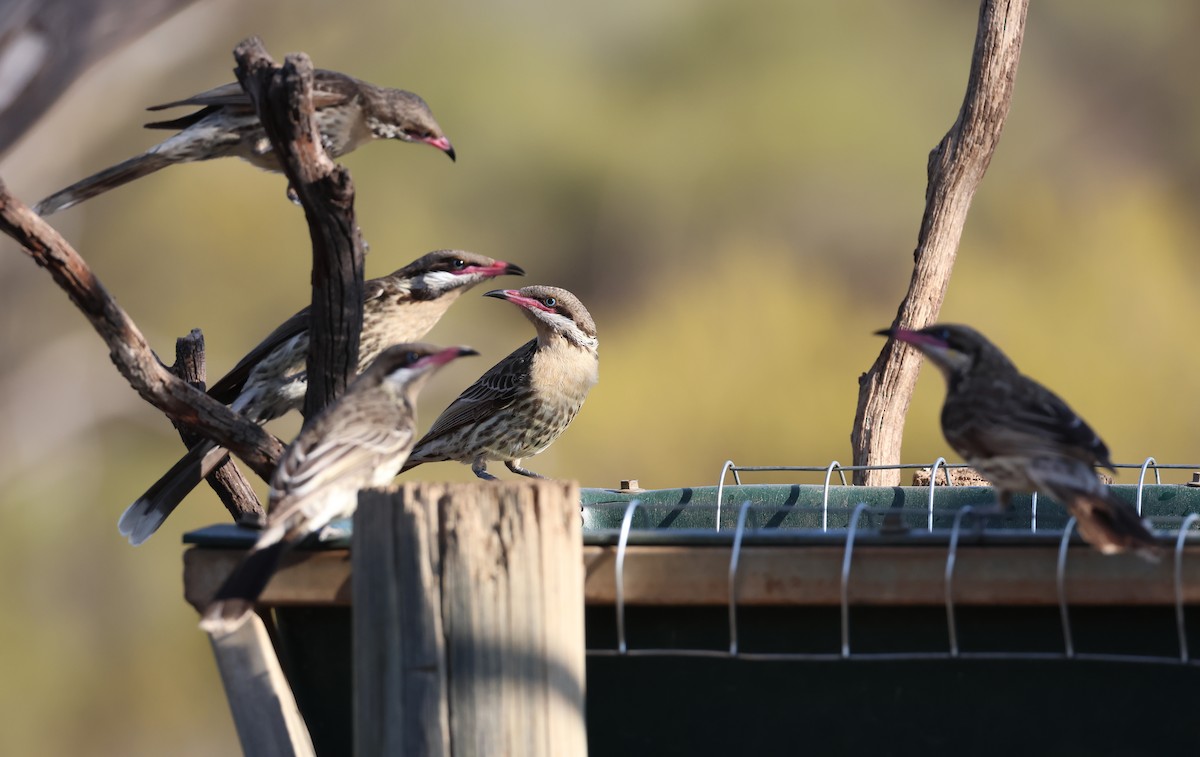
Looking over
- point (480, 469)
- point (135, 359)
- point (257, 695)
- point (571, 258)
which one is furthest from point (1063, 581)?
point (571, 258)

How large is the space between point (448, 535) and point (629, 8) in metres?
8.52

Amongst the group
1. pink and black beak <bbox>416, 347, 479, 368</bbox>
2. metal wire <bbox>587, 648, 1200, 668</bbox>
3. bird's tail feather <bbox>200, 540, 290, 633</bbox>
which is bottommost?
metal wire <bbox>587, 648, 1200, 668</bbox>

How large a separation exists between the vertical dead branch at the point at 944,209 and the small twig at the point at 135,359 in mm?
2180

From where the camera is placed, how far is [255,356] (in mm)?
3932

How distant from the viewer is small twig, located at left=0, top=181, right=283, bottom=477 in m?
3.07

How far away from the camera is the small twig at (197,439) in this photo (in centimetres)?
394

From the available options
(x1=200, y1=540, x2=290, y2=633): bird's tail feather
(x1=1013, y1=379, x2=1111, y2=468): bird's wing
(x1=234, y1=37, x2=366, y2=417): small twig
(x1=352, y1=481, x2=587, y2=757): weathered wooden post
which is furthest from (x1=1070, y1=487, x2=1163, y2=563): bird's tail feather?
(x1=234, y1=37, x2=366, y2=417): small twig

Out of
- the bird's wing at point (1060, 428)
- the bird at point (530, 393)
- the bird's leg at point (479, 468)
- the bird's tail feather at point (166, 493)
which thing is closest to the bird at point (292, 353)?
the bird's tail feather at point (166, 493)

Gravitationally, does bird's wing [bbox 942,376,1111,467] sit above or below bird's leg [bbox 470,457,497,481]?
above

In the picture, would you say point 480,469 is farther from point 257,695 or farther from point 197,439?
point 257,695

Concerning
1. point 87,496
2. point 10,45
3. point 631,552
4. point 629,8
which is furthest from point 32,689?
point 631,552

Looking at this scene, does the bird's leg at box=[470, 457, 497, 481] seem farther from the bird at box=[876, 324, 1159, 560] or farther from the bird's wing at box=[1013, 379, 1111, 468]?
the bird's wing at box=[1013, 379, 1111, 468]

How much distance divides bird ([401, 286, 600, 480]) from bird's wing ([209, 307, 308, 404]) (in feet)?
4.09

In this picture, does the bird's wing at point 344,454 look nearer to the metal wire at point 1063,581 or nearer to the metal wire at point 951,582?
the metal wire at point 951,582
